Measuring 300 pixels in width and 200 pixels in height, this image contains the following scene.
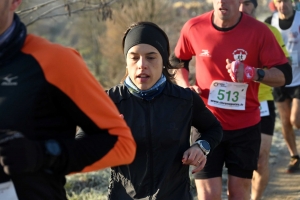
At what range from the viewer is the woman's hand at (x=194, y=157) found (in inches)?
135

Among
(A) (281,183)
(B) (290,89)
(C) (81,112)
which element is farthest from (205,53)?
(B) (290,89)

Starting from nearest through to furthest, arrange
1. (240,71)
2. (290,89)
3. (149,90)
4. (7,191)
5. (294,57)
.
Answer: (7,191), (149,90), (240,71), (290,89), (294,57)

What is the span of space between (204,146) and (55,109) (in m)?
1.53

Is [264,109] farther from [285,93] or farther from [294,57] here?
[294,57]

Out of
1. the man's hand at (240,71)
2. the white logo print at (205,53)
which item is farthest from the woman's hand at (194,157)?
the white logo print at (205,53)

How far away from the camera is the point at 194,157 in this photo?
3.44 metres

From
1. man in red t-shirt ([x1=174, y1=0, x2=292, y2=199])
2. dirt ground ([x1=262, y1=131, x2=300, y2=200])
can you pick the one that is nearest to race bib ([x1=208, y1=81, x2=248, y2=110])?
man in red t-shirt ([x1=174, y1=0, x2=292, y2=199])

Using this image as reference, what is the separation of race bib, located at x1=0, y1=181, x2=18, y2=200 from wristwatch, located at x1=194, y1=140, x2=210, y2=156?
5.20ft

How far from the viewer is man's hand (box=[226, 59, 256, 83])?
4285mm

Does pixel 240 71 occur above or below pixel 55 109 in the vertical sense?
below

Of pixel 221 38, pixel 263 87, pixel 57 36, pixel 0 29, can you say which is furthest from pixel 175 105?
pixel 57 36

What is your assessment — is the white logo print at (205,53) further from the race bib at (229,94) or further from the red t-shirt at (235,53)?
the race bib at (229,94)

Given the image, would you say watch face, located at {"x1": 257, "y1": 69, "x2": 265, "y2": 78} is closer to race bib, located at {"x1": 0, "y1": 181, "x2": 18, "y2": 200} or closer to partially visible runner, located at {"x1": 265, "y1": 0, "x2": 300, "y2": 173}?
race bib, located at {"x1": 0, "y1": 181, "x2": 18, "y2": 200}

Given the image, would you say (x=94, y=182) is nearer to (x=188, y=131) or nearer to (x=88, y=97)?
(x=188, y=131)
